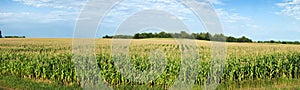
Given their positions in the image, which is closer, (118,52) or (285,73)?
(118,52)

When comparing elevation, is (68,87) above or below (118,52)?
below

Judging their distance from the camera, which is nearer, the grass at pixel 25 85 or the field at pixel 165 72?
the grass at pixel 25 85

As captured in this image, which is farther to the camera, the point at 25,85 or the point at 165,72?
the point at 25,85

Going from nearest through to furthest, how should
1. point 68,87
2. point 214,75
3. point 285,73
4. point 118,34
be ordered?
point 118,34 < point 68,87 < point 214,75 < point 285,73

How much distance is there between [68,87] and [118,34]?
12.2 feet

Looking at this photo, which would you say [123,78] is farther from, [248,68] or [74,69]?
[248,68]

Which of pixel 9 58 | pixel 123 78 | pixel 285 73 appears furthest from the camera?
pixel 9 58

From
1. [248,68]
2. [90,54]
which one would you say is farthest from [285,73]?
[90,54]

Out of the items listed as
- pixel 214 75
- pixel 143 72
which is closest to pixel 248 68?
pixel 214 75

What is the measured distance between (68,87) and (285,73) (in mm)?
9867

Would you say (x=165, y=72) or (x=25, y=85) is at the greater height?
(x=165, y=72)

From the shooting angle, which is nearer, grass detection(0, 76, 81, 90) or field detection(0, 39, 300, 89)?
grass detection(0, 76, 81, 90)

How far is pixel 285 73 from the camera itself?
1822 cm

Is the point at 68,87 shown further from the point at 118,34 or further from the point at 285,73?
the point at 285,73
